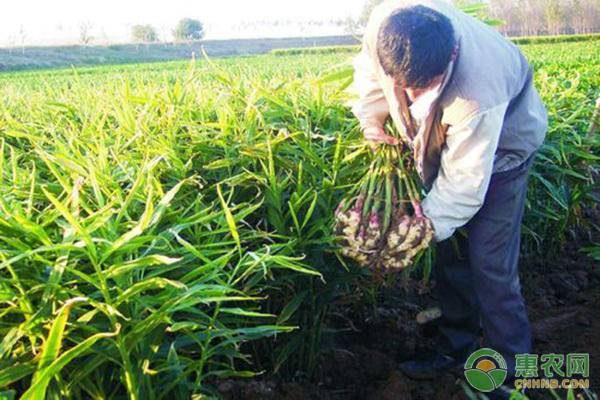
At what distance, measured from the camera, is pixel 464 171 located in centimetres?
202

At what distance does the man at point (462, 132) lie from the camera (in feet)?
6.04

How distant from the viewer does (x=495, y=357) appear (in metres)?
2.41

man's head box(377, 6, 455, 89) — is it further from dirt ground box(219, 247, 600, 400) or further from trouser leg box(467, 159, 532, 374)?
dirt ground box(219, 247, 600, 400)

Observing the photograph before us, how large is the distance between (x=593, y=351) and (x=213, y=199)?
1821 millimetres

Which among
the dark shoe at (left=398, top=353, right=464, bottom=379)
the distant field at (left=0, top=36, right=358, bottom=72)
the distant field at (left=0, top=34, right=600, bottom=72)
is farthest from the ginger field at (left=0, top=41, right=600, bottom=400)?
the distant field at (left=0, top=34, right=600, bottom=72)

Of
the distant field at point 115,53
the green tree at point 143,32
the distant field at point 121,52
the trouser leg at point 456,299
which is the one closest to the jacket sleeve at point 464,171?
the trouser leg at point 456,299

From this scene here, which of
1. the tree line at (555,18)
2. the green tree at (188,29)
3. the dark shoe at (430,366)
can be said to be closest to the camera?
the dark shoe at (430,366)

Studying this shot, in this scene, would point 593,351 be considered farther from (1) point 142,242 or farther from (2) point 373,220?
(1) point 142,242

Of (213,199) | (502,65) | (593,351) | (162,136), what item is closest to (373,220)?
(213,199)

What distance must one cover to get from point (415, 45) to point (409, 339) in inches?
60.0

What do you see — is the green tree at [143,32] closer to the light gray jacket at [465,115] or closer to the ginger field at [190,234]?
the ginger field at [190,234]

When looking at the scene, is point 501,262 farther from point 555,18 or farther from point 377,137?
point 555,18

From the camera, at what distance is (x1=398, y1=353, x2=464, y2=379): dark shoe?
2.54 metres

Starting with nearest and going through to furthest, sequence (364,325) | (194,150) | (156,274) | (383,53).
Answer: (156,274) < (383,53) < (194,150) < (364,325)
